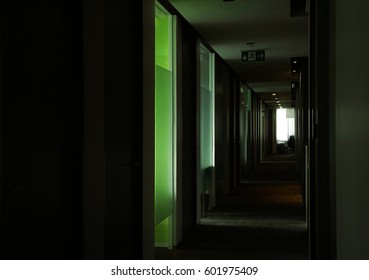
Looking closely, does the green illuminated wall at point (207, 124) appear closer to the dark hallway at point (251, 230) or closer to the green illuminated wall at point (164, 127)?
the dark hallway at point (251, 230)

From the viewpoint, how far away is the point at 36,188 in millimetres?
2381

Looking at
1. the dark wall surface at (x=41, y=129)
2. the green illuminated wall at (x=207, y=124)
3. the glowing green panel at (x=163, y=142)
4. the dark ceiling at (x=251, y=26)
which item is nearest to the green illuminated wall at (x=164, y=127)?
the glowing green panel at (x=163, y=142)

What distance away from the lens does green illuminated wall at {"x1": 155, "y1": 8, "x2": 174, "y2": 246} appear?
5176 millimetres

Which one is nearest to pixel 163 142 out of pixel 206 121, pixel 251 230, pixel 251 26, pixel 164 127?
pixel 164 127

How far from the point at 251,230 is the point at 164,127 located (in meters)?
1.93

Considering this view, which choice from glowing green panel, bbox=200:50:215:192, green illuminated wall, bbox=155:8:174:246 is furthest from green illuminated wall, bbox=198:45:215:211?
green illuminated wall, bbox=155:8:174:246

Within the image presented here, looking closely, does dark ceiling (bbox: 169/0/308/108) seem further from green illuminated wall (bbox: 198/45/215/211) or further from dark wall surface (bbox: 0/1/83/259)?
dark wall surface (bbox: 0/1/83/259)

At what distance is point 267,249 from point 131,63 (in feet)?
8.55

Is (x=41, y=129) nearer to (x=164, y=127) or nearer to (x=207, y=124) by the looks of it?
(x=164, y=127)

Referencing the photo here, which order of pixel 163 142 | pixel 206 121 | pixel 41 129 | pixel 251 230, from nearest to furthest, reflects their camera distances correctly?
pixel 41 129, pixel 163 142, pixel 251 230, pixel 206 121

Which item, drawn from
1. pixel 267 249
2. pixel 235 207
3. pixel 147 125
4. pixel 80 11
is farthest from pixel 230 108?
pixel 80 11

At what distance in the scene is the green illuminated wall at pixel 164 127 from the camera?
204 inches

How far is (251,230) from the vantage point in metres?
6.23

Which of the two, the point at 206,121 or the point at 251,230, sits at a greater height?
the point at 206,121
